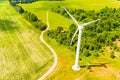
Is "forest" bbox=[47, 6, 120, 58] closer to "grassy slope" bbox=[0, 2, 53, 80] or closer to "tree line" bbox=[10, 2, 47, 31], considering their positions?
"tree line" bbox=[10, 2, 47, 31]

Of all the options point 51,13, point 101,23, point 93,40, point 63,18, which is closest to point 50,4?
point 51,13

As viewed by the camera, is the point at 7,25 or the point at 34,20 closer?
the point at 7,25

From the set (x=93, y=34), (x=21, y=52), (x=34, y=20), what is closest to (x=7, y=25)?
(x=34, y=20)

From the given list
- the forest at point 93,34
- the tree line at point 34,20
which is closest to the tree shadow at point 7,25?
the tree line at point 34,20

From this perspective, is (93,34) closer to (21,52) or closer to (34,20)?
(21,52)

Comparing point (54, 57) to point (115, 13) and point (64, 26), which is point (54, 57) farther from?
point (115, 13)

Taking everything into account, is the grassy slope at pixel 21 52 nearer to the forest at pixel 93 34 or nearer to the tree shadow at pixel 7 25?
the tree shadow at pixel 7 25

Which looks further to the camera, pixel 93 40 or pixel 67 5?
pixel 67 5

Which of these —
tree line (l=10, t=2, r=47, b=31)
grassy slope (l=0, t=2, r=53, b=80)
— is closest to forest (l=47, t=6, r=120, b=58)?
tree line (l=10, t=2, r=47, b=31)
